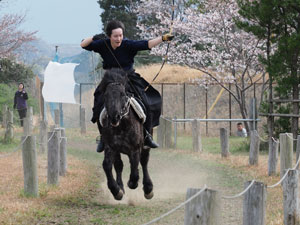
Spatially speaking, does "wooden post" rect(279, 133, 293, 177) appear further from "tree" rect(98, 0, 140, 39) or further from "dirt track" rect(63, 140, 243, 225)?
"tree" rect(98, 0, 140, 39)

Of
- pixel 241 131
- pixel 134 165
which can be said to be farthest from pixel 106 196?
pixel 241 131

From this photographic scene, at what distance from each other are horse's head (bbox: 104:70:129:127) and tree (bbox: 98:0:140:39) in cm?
3063

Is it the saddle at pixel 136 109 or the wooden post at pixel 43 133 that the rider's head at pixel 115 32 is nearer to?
the saddle at pixel 136 109

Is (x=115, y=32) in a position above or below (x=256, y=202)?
above

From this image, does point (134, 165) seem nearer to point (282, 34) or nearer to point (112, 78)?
point (112, 78)

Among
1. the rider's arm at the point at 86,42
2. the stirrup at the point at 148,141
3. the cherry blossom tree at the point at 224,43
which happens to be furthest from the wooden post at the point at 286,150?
the cherry blossom tree at the point at 224,43

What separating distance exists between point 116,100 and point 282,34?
9.89 metres

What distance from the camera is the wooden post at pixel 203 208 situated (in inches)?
179

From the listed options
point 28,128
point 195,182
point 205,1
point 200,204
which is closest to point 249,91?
point 205,1

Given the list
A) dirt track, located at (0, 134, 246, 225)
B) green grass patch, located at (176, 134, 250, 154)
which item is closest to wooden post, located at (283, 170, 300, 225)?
dirt track, located at (0, 134, 246, 225)

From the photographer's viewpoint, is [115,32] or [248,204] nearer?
[248,204]

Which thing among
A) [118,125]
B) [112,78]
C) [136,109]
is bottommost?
[118,125]

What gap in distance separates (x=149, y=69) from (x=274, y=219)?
25980 mm

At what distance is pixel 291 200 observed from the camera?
284 inches
